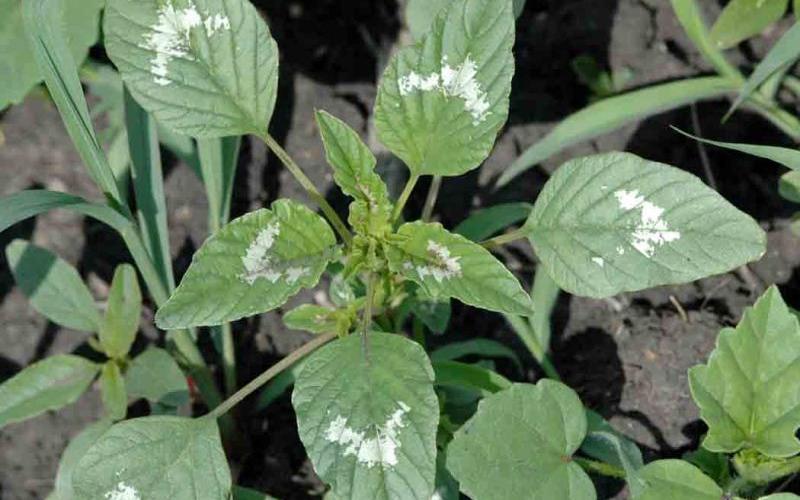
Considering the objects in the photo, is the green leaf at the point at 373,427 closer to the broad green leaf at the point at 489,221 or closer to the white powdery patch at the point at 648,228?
the white powdery patch at the point at 648,228

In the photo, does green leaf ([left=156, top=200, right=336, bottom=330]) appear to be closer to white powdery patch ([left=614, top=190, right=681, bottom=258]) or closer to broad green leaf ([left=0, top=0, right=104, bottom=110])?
white powdery patch ([left=614, top=190, right=681, bottom=258])

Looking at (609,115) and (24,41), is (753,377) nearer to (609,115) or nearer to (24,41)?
(609,115)

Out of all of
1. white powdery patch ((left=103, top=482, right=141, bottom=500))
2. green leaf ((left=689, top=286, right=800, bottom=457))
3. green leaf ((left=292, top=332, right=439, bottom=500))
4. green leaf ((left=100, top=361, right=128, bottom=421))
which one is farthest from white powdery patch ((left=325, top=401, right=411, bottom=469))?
green leaf ((left=100, top=361, right=128, bottom=421))

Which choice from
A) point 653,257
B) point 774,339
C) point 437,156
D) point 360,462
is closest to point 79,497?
point 360,462

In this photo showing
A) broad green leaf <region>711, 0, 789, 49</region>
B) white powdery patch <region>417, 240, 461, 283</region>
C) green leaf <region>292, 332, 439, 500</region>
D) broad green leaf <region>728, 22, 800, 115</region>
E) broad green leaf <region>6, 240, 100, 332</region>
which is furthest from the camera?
broad green leaf <region>711, 0, 789, 49</region>

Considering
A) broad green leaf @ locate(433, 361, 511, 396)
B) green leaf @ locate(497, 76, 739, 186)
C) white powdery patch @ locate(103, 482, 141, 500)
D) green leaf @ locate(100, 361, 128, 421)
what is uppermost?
green leaf @ locate(497, 76, 739, 186)
